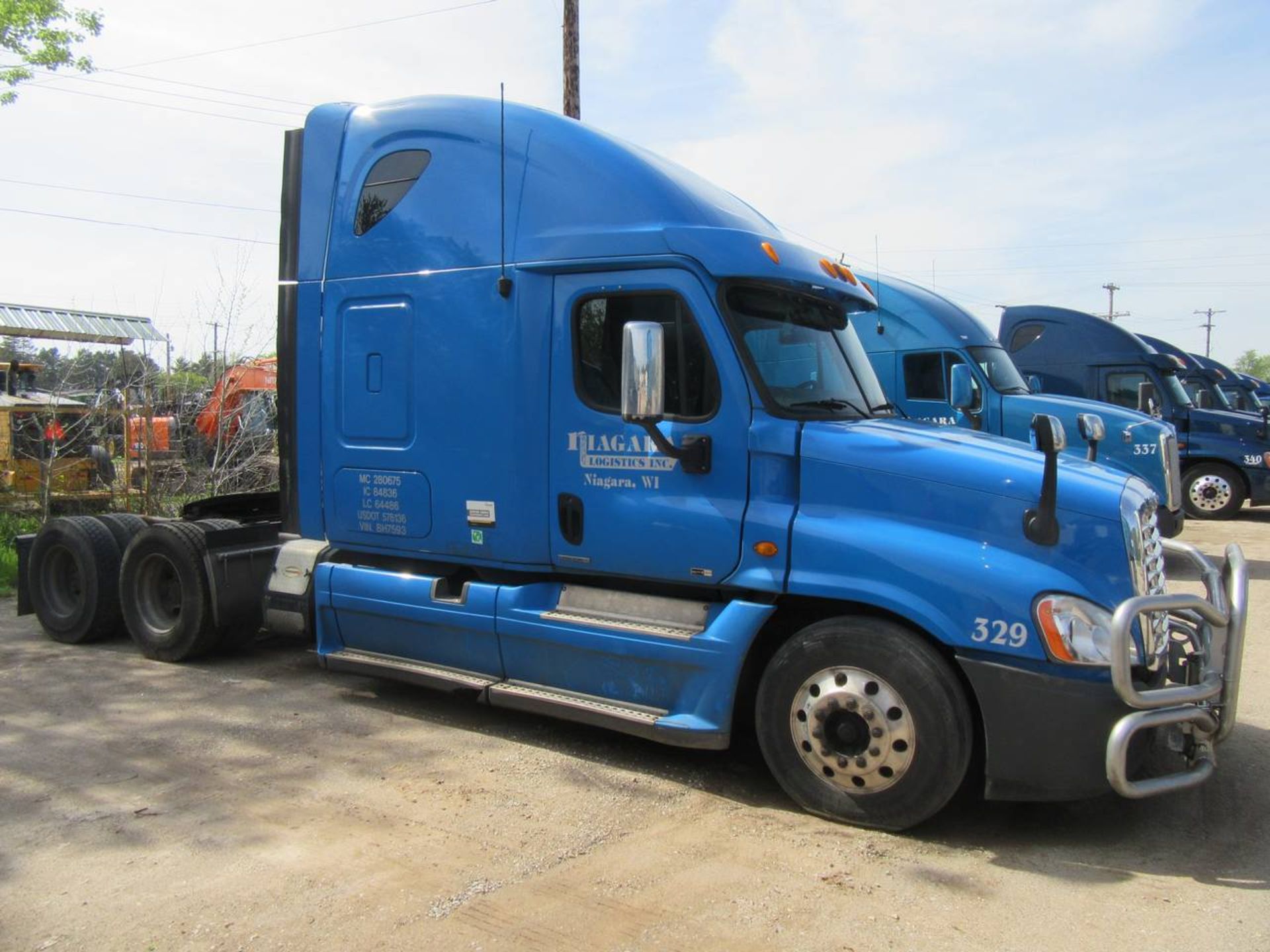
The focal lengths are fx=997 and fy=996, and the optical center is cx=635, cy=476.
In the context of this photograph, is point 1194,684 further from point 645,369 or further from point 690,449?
point 645,369

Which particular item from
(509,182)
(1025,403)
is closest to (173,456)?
(509,182)

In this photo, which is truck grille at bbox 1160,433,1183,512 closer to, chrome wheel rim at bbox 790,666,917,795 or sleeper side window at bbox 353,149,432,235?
chrome wheel rim at bbox 790,666,917,795

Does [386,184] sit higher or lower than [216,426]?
higher

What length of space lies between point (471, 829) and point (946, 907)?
1.95 metres

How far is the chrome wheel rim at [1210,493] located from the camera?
15.3 metres

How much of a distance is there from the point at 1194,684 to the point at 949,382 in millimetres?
6967

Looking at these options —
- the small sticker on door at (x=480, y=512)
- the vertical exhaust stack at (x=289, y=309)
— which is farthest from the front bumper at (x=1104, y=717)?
the vertical exhaust stack at (x=289, y=309)

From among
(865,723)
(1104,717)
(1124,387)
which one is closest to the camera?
(1104,717)

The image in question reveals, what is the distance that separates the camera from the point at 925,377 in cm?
1129

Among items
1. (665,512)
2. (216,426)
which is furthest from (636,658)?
(216,426)

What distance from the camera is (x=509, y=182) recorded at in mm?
5445

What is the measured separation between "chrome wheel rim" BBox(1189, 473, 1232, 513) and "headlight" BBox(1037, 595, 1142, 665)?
13.4m

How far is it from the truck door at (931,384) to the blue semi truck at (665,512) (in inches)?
227

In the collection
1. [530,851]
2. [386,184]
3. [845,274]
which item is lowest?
[530,851]
